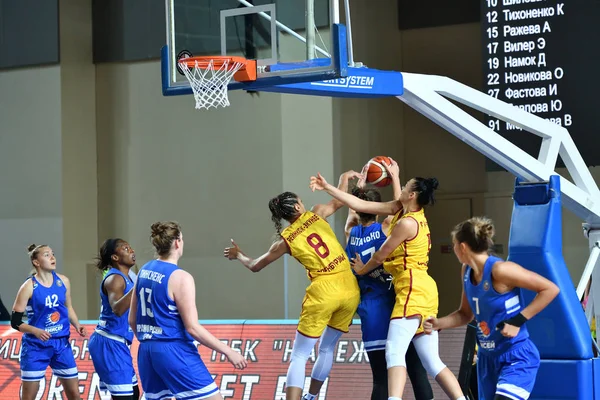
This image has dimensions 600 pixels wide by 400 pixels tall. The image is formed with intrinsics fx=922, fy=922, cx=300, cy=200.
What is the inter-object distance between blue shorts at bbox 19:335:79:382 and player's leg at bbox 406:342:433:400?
325cm

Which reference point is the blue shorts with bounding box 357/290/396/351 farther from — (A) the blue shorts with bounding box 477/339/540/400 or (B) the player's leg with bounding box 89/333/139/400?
(B) the player's leg with bounding box 89/333/139/400

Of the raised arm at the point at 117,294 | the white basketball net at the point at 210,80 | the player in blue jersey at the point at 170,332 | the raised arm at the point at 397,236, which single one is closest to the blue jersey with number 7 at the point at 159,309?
the player in blue jersey at the point at 170,332

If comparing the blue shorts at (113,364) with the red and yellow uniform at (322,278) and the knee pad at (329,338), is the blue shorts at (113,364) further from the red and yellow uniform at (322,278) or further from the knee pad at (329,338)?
the knee pad at (329,338)

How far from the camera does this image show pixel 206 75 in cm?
669

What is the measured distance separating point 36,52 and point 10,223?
249 cm

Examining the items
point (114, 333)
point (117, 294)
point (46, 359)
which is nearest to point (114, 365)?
point (114, 333)

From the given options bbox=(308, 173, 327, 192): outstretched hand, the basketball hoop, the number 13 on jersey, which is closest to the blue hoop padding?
bbox=(308, 173, 327, 192): outstretched hand

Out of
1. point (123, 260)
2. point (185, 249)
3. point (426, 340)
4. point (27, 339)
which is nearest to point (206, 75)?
point (123, 260)

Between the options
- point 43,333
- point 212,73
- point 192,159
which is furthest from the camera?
point 192,159

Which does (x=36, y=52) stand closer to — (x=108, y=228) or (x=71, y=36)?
(x=71, y=36)

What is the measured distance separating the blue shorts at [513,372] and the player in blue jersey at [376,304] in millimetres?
1608

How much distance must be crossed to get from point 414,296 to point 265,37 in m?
5.25

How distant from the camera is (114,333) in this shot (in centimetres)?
759

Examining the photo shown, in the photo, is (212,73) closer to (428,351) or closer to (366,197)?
(366,197)
